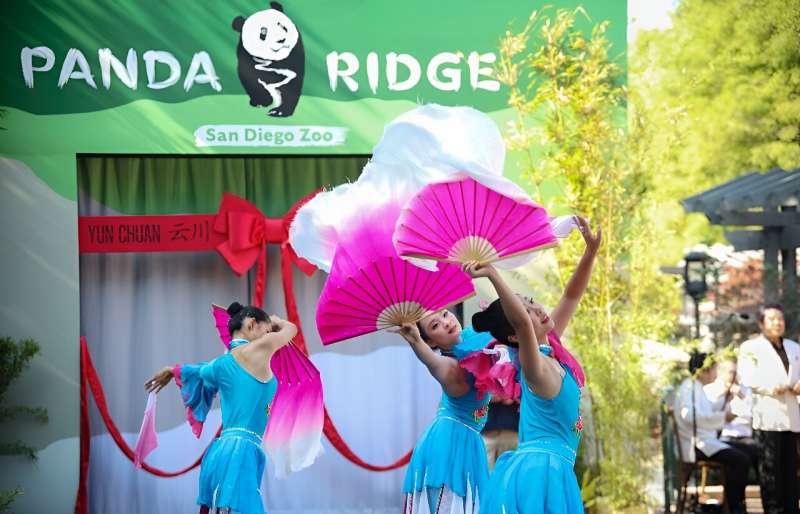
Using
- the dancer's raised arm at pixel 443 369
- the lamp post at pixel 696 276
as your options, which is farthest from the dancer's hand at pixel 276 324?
the lamp post at pixel 696 276

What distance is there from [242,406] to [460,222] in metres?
2.39

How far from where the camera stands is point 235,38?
8227 mm

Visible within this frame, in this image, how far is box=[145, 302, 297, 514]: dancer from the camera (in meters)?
6.09

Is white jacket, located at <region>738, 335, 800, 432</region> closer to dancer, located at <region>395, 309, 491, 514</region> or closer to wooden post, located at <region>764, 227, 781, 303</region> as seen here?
wooden post, located at <region>764, 227, 781, 303</region>

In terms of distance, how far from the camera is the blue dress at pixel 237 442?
6.08 metres

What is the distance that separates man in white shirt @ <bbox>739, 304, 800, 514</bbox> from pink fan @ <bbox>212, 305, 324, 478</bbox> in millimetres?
3203

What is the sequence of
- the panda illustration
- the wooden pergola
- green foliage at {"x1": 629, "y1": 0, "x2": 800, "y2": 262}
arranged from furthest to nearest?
green foliage at {"x1": 629, "y1": 0, "x2": 800, "y2": 262} → the wooden pergola → the panda illustration

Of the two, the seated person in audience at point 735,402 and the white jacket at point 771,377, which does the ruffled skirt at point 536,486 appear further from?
the seated person in audience at point 735,402

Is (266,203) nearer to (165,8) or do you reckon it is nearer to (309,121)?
(309,121)

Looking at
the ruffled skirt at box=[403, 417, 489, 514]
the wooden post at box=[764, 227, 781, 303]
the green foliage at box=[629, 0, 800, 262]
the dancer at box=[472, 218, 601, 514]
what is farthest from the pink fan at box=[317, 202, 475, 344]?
the green foliage at box=[629, 0, 800, 262]

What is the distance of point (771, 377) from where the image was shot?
8.12m

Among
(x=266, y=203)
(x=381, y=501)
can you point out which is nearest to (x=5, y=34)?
(x=266, y=203)

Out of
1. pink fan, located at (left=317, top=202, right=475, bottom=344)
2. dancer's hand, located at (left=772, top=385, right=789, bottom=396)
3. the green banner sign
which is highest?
the green banner sign

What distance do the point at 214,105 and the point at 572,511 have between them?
4618 mm
